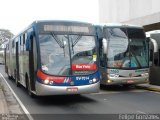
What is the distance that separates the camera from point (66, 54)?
13594 millimetres

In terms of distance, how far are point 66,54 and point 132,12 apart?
28271mm

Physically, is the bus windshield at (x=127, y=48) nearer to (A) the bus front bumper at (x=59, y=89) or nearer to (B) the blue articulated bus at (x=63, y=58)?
(B) the blue articulated bus at (x=63, y=58)

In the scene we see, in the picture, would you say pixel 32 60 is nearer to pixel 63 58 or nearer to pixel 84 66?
pixel 63 58

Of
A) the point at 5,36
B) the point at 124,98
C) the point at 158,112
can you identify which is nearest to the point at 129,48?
the point at 124,98

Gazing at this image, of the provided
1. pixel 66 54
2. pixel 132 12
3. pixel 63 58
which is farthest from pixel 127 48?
pixel 132 12

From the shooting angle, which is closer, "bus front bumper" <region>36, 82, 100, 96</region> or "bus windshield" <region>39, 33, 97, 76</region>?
"bus front bumper" <region>36, 82, 100, 96</region>

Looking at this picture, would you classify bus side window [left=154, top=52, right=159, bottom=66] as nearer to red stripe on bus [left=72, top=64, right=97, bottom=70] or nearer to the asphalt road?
the asphalt road

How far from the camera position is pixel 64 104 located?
45.6 feet

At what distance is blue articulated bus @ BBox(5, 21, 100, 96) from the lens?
13.3m

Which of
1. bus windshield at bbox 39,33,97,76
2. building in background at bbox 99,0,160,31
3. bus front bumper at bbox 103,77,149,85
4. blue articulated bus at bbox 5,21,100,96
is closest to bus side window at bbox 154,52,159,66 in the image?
bus front bumper at bbox 103,77,149,85

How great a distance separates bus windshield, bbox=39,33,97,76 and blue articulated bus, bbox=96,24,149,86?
3.91 m

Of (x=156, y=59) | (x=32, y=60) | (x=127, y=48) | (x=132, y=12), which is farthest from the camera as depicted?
(x=132, y=12)

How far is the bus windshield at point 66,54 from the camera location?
13.4 meters

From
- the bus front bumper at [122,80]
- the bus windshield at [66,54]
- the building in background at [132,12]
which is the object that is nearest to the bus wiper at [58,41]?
the bus windshield at [66,54]
